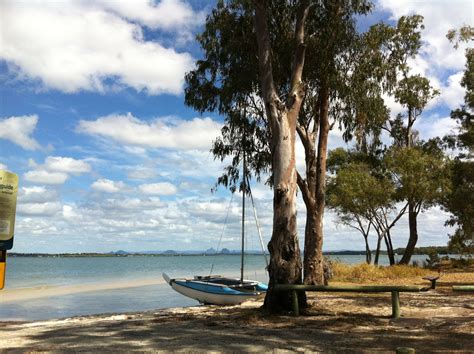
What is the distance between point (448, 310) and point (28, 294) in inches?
1054

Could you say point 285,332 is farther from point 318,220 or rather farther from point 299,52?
point 299,52

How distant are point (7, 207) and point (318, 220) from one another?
1014 centimetres

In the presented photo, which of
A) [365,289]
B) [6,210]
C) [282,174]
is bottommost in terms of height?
[365,289]

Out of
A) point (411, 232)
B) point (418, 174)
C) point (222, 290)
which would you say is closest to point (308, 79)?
point (222, 290)

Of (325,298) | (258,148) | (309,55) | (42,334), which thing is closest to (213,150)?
(258,148)

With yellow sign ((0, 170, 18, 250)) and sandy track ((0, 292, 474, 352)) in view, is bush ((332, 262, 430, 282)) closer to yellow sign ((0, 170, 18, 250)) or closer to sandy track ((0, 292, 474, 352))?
sandy track ((0, 292, 474, 352))

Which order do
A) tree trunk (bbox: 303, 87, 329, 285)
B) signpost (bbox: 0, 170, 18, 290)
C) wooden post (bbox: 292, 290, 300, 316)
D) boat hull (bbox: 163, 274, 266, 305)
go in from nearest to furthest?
signpost (bbox: 0, 170, 18, 290) → wooden post (bbox: 292, 290, 300, 316) → tree trunk (bbox: 303, 87, 329, 285) → boat hull (bbox: 163, 274, 266, 305)

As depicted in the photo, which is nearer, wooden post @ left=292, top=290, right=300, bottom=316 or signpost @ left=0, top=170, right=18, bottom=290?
signpost @ left=0, top=170, right=18, bottom=290

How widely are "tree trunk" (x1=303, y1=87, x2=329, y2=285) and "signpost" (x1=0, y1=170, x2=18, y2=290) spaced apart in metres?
9.88

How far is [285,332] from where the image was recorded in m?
9.02

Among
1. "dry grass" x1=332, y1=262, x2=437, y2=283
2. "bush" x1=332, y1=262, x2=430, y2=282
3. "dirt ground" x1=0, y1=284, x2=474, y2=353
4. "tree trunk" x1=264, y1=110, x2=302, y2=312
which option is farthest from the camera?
"bush" x1=332, y1=262, x2=430, y2=282

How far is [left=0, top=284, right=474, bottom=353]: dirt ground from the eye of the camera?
7.60m

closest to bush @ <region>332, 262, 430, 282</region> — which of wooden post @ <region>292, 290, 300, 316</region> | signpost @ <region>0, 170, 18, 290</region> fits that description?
wooden post @ <region>292, 290, 300, 316</region>

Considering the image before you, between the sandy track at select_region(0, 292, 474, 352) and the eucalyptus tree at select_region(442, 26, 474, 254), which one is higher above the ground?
the eucalyptus tree at select_region(442, 26, 474, 254)
